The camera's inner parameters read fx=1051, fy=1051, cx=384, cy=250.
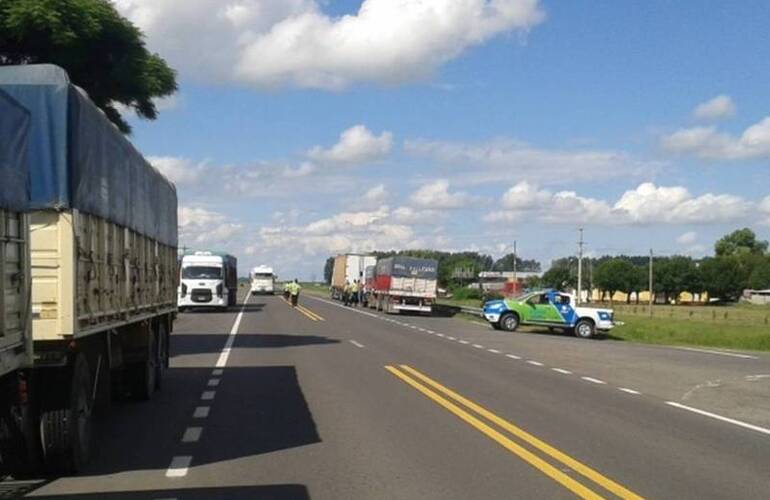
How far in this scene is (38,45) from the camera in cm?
2250

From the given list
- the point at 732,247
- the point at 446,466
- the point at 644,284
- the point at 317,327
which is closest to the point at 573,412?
the point at 446,466

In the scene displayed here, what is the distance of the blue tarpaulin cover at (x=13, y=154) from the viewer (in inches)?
288

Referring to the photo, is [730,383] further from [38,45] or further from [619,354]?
[38,45]

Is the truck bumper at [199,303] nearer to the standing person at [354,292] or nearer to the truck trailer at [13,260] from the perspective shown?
the standing person at [354,292]

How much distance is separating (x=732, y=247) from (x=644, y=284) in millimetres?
36238

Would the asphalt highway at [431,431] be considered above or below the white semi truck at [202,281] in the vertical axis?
below

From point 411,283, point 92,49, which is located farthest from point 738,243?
point 92,49

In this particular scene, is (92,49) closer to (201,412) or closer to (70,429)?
(201,412)

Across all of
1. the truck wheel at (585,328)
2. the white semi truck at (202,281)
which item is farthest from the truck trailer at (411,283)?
the truck wheel at (585,328)

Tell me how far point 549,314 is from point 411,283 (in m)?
15.1

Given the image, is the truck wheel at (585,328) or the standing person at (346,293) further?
the standing person at (346,293)

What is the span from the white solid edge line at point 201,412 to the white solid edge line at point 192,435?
3.92 ft

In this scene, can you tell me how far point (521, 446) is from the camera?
11.3 m

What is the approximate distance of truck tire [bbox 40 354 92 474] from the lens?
9109mm
